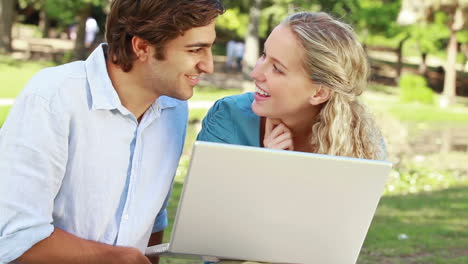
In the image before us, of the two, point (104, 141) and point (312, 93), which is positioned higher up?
point (312, 93)

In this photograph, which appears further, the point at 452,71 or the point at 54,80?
the point at 452,71

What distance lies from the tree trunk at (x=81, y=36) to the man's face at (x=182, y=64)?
21775mm

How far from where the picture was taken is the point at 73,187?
2410 mm

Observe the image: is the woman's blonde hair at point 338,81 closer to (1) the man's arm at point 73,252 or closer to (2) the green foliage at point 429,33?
(1) the man's arm at point 73,252

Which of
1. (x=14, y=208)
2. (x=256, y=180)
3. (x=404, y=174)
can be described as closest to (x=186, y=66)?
(x=256, y=180)

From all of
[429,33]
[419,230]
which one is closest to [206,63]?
[419,230]

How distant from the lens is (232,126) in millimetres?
2986

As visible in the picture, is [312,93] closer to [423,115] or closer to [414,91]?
[423,115]

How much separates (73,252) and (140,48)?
0.68 m

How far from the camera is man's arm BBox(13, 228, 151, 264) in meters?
2.31

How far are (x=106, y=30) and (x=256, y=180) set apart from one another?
82 centimetres

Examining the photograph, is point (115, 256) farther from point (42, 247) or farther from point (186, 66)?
point (186, 66)

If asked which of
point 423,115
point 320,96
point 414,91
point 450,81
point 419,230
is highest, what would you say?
point 320,96

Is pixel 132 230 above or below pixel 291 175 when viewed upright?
below
